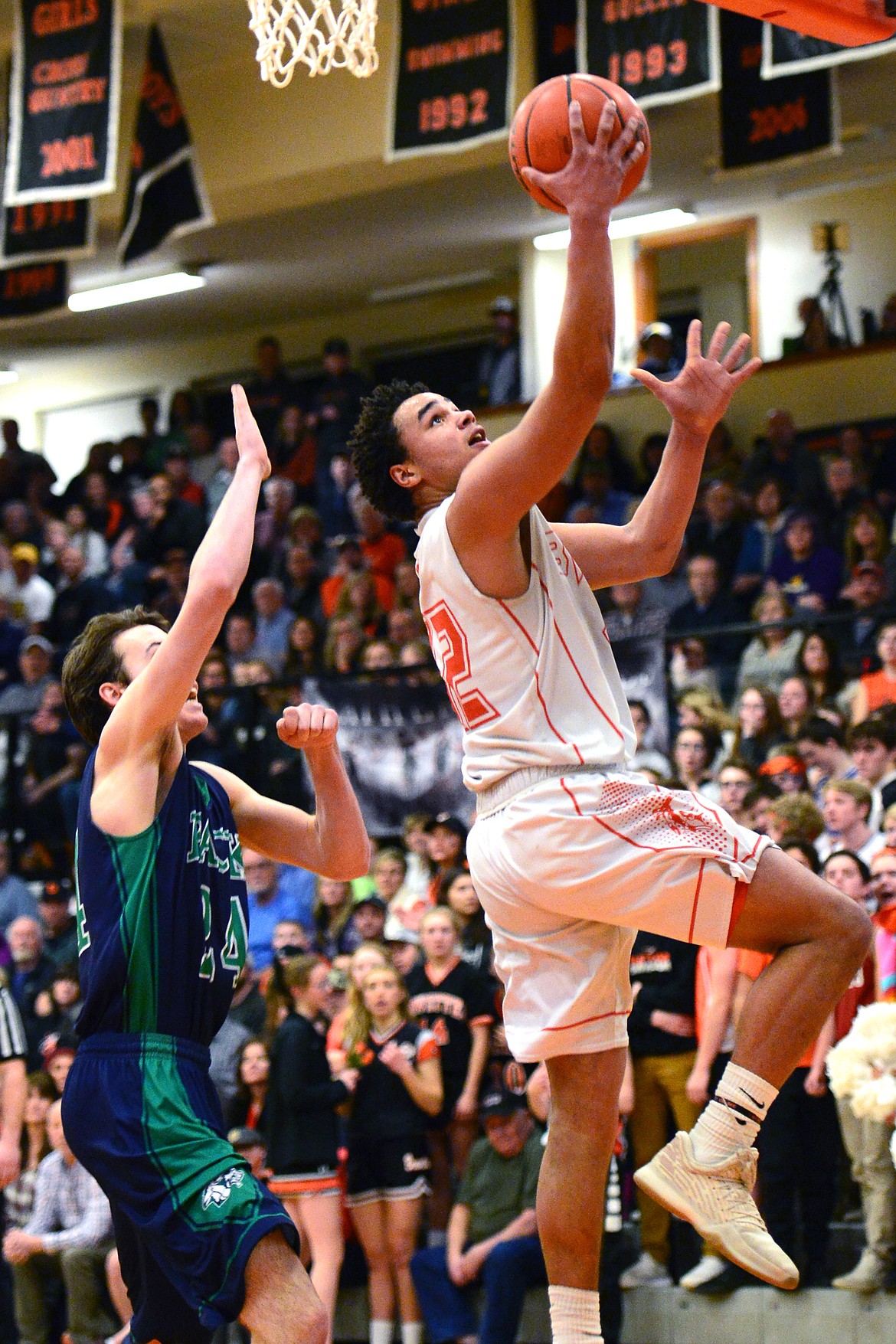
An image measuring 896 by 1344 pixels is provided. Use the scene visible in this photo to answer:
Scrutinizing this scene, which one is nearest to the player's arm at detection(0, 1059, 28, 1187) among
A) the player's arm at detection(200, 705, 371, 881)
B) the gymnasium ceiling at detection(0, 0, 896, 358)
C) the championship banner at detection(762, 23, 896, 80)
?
the player's arm at detection(200, 705, 371, 881)

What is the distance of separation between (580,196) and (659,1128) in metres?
5.50

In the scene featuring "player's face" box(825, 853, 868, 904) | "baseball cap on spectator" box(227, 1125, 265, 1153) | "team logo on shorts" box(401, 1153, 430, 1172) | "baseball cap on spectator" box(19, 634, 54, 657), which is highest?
"baseball cap on spectator" box(19, 634, 54, 657)

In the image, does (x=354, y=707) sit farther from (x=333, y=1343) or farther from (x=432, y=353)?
(x=432, y=353)

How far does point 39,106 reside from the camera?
12.1 m

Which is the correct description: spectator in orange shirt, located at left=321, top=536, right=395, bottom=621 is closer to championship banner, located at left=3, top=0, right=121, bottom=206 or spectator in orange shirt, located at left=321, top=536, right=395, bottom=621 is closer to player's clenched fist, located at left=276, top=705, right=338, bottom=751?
championship banner, located at left=3, top=0, right=121, bottom=206

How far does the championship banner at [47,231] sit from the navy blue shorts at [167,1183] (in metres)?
9.30

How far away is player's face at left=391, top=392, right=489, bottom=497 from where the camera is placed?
4594 mm

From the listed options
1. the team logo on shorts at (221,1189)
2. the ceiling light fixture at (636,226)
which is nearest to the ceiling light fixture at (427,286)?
the ceiling light fixture at (636,226)

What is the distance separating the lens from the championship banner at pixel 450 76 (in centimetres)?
1095

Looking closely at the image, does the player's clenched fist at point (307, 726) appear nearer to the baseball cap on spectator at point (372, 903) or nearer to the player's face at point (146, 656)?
the player's face at point (146, 656)

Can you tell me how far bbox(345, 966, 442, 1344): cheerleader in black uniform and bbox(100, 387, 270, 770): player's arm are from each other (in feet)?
15.3

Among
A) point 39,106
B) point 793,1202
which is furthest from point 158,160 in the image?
point 793,1202

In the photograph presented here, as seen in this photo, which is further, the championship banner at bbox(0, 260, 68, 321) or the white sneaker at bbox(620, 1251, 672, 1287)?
the championship banner at bbox(0, 260, 68, 321)

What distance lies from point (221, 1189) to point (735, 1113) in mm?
1188
